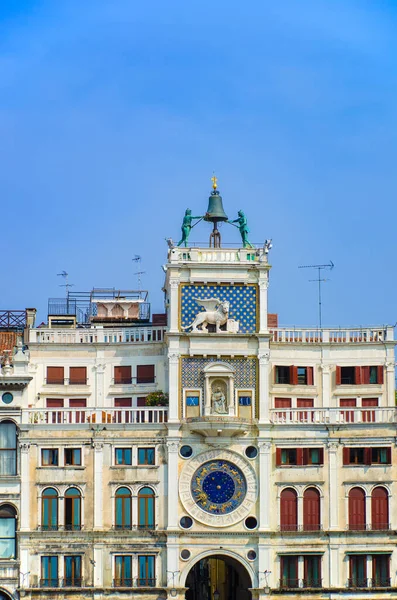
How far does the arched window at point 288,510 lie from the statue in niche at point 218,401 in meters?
6.03

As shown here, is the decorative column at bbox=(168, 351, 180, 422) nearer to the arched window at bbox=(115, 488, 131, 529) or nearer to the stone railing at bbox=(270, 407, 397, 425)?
the arched window at bbox=(115, 488, 131, 529)

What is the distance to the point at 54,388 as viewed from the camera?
105 metres

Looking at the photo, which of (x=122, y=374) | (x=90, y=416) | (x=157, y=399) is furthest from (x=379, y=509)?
(x=90, y=416)

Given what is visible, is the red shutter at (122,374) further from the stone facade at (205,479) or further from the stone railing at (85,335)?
the stone facade at (205,479)

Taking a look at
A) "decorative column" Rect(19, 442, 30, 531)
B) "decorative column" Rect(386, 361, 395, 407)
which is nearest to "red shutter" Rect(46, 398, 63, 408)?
"decorative column" Rect(19, 442, 30, 531)

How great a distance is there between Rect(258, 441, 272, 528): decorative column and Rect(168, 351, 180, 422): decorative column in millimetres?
5325

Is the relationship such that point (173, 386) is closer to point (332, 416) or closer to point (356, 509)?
point (332, 416)

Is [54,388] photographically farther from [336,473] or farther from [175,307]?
[336,473]

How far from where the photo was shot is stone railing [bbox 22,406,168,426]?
100125 millimetres

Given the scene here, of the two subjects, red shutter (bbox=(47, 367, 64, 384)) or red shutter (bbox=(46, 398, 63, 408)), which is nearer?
red shutter (bbox=(46, 398, 63, 408))

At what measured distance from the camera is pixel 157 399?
4045 inches

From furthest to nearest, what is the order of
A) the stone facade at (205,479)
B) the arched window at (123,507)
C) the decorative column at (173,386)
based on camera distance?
the decorative column at (173,386), the arched window at (123,507), the stone facade at (205,479)

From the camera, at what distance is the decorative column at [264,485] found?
99250 mm

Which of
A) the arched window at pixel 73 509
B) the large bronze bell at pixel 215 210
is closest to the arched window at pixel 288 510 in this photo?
the arched window at pixel 73 509
